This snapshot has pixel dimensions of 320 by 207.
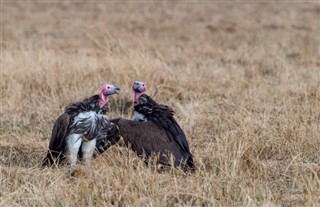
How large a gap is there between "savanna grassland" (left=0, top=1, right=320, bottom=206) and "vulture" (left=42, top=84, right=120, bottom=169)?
→ 156mm

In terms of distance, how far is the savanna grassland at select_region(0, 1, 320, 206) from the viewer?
5129 mm

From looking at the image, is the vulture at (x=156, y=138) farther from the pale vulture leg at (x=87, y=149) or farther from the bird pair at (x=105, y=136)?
the pale vulture leg at (x=87, y=149)

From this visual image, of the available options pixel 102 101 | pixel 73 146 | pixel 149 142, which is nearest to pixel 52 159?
pixel 73 146

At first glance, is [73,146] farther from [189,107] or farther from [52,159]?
[189,107]

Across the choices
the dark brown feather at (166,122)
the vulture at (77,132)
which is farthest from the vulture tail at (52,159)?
the dark brown feather at (166,122)

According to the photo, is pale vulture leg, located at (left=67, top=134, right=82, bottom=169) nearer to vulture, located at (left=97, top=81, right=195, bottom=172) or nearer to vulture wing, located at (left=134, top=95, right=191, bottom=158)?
vulture, located at (left=97, top=81, right=195, bottom=172)

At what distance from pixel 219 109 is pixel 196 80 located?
186 cm

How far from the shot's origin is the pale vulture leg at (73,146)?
5859 mm

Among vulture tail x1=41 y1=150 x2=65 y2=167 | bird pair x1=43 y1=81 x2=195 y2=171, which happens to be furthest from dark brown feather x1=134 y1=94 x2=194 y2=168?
vulture tail x1=41 y1=150 x2=65 y2=167

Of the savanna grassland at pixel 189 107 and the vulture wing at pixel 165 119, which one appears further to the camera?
the vulture wing at pixel 165 119

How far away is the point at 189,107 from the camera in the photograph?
8.22m

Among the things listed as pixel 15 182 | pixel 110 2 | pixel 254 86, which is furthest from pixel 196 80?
pixel 110 2

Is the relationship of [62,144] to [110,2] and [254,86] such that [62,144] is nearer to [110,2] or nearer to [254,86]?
[254,86]

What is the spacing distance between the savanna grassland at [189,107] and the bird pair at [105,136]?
127mm
